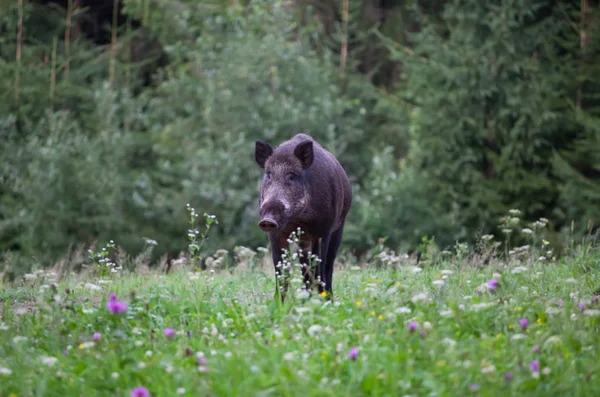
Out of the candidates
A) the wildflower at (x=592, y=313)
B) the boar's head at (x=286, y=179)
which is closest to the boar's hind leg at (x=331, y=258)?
the boar's head at (x=286, y=179)

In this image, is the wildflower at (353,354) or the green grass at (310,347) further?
the wildflower at (353,354)

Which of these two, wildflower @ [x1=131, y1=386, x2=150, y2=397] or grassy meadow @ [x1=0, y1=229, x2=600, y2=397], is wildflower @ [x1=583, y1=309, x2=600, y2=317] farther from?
wildflower @ [x1=131, y1=386, x2=150, y2=397]

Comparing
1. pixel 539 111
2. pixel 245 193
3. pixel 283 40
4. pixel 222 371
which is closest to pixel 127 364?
pixel 222 371

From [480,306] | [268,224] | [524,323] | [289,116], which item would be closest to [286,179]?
[268,224]

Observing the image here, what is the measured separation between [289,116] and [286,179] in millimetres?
19101

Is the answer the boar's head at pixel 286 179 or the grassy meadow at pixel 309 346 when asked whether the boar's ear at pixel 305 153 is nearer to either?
the boar's head at pixel 286 179

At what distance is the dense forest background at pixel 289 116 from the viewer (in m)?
23.8

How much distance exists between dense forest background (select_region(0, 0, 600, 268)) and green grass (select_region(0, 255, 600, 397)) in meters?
15.7

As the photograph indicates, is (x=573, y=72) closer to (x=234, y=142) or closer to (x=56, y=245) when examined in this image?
(x=234, y=142)

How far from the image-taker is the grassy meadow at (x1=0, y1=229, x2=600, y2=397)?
5.28m

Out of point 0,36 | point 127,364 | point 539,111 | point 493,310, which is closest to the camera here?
point 127,364

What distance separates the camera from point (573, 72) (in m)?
23.3

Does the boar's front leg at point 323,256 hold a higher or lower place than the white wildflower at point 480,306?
lower

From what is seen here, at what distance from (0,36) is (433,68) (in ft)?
50.9
